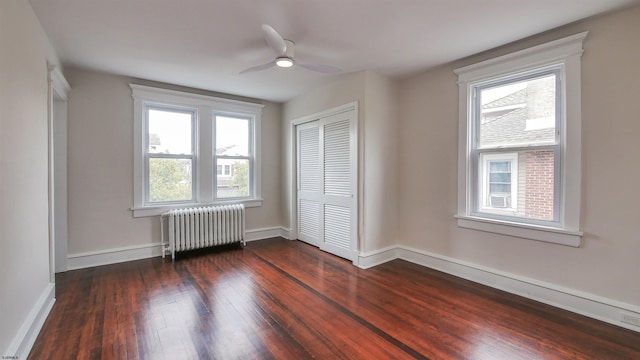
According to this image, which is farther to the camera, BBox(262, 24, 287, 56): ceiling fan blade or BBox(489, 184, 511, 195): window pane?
BBox(489, 184, 511, 195): window pane

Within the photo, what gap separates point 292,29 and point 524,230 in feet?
9.74

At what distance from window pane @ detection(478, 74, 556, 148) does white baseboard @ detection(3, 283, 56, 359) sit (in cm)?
431

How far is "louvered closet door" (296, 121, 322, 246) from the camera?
14.7 ft

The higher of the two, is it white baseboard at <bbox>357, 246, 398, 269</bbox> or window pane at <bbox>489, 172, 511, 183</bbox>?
window pane at <bbox>489, 172, 511, 183</bbox>

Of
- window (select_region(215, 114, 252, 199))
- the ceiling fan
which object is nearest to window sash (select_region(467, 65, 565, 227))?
the ceiling fan

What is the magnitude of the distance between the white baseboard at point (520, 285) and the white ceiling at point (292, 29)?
7.87ft

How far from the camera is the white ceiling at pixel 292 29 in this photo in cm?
216

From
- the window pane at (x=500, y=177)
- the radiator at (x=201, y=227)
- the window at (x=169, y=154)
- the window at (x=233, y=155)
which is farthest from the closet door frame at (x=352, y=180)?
the window at (x=169, y=154)

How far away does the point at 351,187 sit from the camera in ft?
12.4

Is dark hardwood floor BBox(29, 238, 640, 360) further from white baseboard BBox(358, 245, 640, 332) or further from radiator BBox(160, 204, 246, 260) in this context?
radiator BBox(160, 204, 246, 260)

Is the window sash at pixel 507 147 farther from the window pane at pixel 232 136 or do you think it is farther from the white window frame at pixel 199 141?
the window pane at pixel 232 136

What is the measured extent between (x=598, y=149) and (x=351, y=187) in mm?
2450

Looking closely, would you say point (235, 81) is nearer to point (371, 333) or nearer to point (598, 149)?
point (371, 333)

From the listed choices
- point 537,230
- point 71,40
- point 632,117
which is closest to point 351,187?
point 537,230
